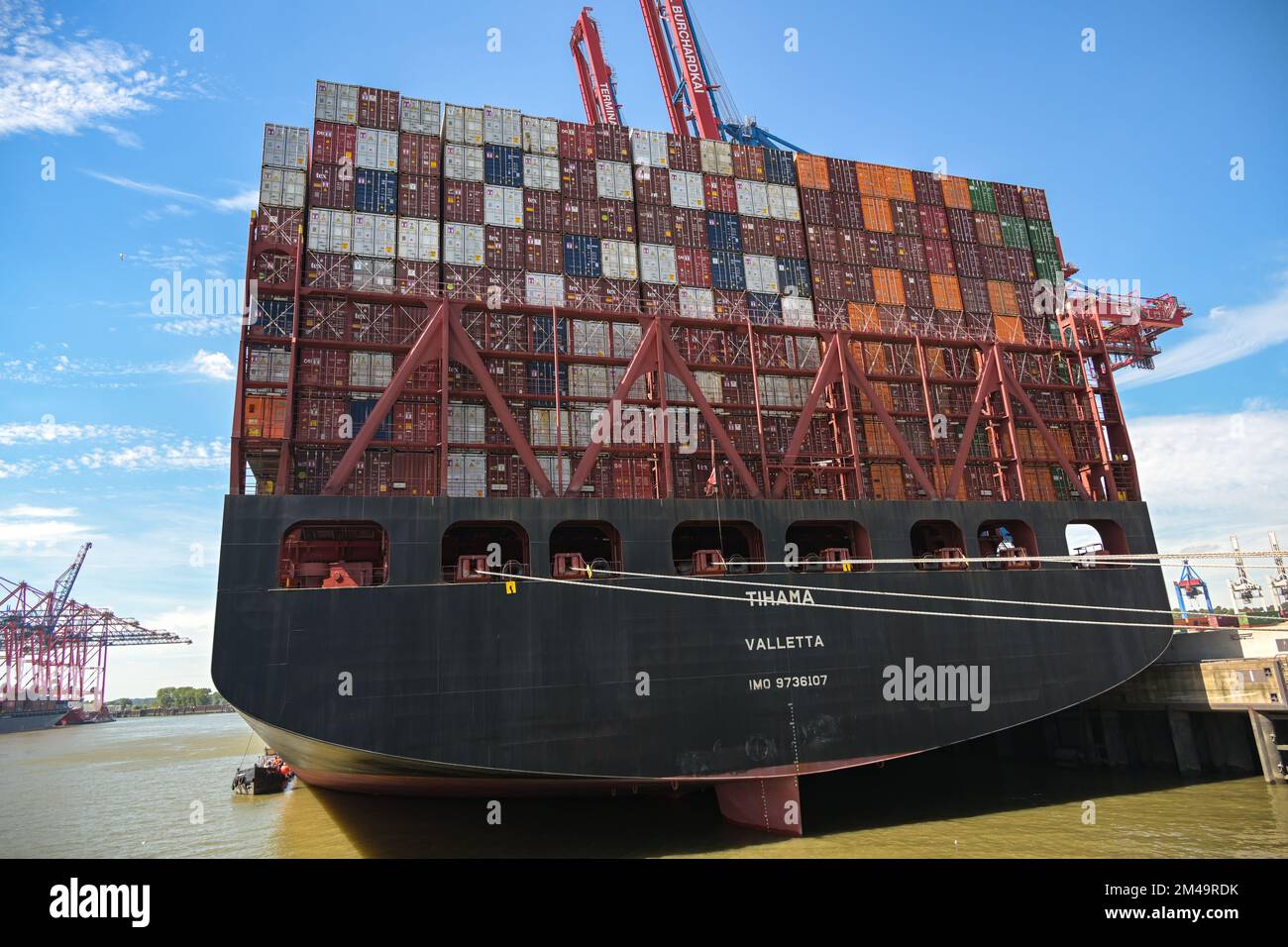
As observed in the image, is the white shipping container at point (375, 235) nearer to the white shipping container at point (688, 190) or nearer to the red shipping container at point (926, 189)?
the white shipping container at point (688, 190)

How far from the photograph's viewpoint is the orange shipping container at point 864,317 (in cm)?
2752

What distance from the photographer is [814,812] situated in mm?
21297

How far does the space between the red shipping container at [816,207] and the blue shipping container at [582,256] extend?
9.56m

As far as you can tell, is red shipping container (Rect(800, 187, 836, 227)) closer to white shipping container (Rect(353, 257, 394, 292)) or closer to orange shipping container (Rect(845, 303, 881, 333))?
orange shipping container (Rect(845, 303, 881, 333))

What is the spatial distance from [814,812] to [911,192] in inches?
1018

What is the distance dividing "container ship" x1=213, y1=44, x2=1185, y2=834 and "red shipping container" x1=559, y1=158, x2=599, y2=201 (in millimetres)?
192

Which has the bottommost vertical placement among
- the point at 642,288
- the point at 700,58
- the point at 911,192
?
the point at 642,288

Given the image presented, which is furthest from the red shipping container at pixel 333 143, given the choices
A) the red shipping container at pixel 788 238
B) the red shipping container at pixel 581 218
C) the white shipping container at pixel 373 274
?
the red shipping container at pixel 788 238

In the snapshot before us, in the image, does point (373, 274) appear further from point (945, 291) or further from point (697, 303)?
point (945, 291)

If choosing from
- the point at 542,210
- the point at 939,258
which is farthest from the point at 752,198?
the point at 542,210

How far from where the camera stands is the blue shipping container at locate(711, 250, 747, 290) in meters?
26.8

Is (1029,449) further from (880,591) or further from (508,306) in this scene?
(508,306)

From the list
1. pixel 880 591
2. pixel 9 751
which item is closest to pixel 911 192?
pixel 880 591

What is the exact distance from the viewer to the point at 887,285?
95.0 feet
